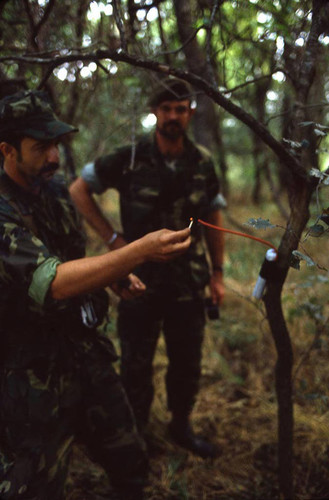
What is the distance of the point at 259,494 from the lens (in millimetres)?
2301

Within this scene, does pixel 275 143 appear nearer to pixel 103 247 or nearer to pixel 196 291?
pixel 196 291

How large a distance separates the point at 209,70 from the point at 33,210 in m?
1.07

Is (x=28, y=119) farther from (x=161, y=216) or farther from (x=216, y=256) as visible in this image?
(x=216, y=256)

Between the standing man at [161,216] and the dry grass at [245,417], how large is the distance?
→ 0.46 meters

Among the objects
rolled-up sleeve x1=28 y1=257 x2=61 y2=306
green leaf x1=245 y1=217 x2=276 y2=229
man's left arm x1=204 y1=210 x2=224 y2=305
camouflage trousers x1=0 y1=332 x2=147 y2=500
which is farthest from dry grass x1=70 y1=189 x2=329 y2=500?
rolled-up sleeve x1=28 y1=257 x2=61 y2=306

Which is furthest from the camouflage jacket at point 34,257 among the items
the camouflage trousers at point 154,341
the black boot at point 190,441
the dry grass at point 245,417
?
the black boot at point 190,441

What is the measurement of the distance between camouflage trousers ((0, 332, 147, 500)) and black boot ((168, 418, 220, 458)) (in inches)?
32.3

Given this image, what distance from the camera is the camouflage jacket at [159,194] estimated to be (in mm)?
2463

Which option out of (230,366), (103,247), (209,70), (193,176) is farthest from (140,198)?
(103,247)

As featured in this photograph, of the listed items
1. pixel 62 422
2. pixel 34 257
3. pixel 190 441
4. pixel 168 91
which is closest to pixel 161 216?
pixel 168 91

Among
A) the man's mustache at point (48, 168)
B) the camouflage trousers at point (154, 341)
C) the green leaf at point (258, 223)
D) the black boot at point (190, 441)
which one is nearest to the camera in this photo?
the green leaf at point (258, 223)

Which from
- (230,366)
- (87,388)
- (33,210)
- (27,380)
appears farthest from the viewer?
(230,366)

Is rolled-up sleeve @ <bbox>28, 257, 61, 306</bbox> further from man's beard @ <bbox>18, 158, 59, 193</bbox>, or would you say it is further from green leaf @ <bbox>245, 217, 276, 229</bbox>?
green leaf @ <bbox>245, 217, 276, 229</bbox>

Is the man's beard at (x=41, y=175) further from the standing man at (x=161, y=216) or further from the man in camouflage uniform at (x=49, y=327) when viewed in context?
the standing man at (x=161, y=216)
